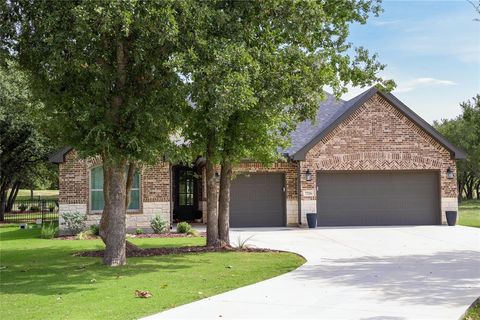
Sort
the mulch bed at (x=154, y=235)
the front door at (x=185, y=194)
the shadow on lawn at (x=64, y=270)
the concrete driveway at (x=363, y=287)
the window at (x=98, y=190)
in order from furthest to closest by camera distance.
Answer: the front door at (x=185, y=194) < the window at (x=98, y=190) < the mulch bed at (x=154, y=235) < the shadow on lawn at (x=64, y=270) < the concrete driveway at (x=363, y=287)

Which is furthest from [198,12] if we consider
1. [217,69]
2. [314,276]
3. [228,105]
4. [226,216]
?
[226,216]

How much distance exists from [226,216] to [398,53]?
6795mm

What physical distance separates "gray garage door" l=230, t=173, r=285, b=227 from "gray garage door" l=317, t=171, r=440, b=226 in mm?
1729

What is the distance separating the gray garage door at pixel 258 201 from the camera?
23156 millimetres

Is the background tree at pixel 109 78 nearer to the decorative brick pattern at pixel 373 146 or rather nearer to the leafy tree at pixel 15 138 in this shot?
the decorative brick pattern at pixel 373 146

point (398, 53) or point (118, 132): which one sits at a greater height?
point (398, 53)

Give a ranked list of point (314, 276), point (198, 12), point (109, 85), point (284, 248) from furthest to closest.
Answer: point (284, 248)
point (109, 85)
point (198, 12)
point (314, 276)

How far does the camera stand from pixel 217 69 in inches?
420

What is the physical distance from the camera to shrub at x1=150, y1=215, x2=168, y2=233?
2075cm

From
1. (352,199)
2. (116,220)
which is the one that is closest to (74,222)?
(116,220)

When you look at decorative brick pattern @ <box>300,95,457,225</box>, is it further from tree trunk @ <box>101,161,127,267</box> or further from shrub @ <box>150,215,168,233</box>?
tree trunk @ <box>101,161,127,267</box>

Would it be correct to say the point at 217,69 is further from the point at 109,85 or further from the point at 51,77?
the point at 51,77

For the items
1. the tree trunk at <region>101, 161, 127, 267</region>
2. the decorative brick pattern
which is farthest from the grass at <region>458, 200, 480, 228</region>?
the tree trunk at <region>101, 161, 127, 267</region>

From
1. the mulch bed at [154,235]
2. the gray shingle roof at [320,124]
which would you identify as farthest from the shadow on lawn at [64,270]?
the gray shingle roof at [320,124]
